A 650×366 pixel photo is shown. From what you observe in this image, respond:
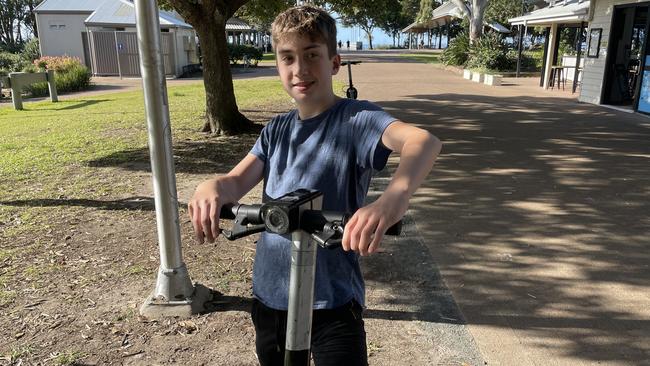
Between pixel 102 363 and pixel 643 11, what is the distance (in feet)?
49.0

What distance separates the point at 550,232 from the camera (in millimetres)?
4895

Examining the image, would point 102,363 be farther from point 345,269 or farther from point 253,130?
point 253,130

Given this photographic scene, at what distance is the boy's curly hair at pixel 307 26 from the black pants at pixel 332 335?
85 centimetres

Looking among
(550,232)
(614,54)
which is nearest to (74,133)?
(550,232)

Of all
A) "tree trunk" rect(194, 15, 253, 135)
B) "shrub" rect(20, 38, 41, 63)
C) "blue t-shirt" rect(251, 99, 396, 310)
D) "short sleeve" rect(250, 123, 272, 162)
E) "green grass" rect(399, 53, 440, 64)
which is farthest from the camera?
"green grass" rect(399, 53, 440, 64)

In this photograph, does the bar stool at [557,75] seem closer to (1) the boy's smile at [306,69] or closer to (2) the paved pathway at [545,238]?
(2) the paved pathway at [545,238]

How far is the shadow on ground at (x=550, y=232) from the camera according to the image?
3.39m


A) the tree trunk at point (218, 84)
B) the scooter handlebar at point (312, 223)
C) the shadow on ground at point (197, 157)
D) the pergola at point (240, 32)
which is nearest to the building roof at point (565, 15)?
the tree trunk at point (218, 84)

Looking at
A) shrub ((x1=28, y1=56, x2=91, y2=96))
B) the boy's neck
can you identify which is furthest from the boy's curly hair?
shrub ((x1=28, y1=56, x2=91, y2=96))

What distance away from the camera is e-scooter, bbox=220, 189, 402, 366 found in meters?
1.21

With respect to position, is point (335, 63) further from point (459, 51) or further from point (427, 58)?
point (427, 58)

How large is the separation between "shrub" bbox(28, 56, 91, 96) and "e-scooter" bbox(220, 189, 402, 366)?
19756 mm

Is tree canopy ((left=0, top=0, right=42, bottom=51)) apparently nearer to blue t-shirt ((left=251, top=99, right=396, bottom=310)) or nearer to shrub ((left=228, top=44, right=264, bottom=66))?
shrub ((left=228, top=44, right=264, bottom=66))

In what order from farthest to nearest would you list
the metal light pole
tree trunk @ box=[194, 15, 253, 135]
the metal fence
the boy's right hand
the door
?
the metal fence → the door → tree trunk @ box=[194, 15, 253, 135] → the metal light pole → the boy's right hand
